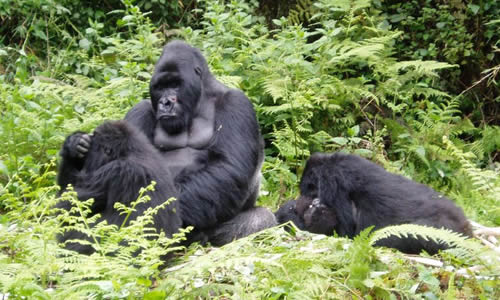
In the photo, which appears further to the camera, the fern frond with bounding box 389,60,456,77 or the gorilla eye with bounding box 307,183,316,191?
the fern frond with bounding box 389,60,456,77

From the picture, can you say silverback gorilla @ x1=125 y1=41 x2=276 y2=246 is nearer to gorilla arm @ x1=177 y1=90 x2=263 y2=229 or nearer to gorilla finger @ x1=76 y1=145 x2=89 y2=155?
gorilla arm @ x1=177 y1=90 x2=263 y2=229

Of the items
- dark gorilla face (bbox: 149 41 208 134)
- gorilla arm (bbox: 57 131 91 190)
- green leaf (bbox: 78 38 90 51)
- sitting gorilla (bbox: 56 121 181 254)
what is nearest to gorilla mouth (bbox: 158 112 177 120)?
dark gorilla face (bbox: 149 41 208 134)

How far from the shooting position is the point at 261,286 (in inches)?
135

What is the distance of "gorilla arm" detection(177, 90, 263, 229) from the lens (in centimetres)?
468

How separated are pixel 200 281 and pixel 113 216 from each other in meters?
0.68

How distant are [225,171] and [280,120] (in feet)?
6.02

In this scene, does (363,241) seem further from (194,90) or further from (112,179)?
(194,90)

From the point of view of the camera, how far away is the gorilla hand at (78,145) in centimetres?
414

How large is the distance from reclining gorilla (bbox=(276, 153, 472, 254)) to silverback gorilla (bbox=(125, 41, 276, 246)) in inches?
15.7

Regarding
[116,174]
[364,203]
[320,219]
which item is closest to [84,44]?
[320,219]

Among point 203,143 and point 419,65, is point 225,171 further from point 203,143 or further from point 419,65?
point 419,65

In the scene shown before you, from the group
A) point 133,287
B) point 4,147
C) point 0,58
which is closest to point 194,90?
point 4,147

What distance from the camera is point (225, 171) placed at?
4.76 meters

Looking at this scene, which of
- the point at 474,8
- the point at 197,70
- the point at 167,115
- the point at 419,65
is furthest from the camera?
the point at 474,8
